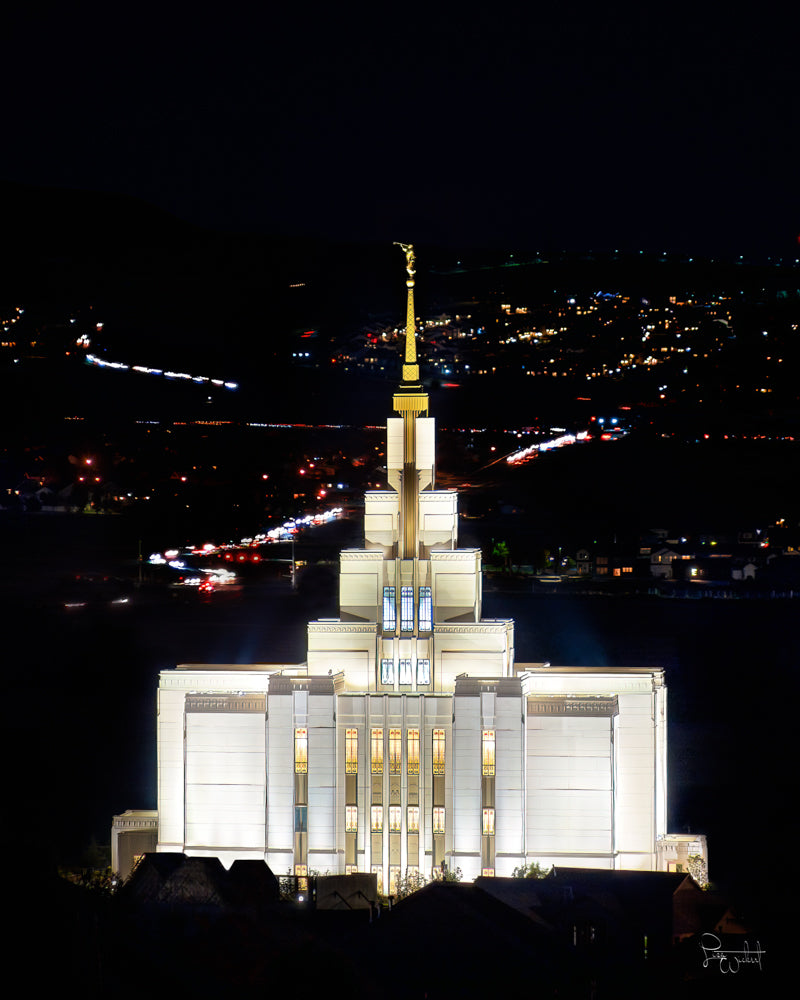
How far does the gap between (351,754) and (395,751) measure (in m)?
0.34

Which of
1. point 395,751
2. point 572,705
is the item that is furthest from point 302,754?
point 572,705

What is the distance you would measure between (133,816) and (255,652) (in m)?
19.6

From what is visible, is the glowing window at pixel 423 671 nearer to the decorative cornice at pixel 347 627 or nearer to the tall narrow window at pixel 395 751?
the decorative cornice at pixel 347 627

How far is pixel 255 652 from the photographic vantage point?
1416 inches

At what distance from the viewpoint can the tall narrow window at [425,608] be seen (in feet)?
52.3

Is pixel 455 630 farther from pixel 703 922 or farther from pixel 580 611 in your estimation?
pixel 580 611

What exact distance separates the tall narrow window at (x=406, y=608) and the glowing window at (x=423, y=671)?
0.30 metres

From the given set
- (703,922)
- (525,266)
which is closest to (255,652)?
(525,266)

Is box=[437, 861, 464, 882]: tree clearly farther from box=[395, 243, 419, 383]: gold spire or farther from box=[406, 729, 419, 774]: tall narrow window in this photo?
box=[395, 243, 419, 383]: gold spire

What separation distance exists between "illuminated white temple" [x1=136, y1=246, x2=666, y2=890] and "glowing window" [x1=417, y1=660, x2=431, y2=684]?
0.04ft
